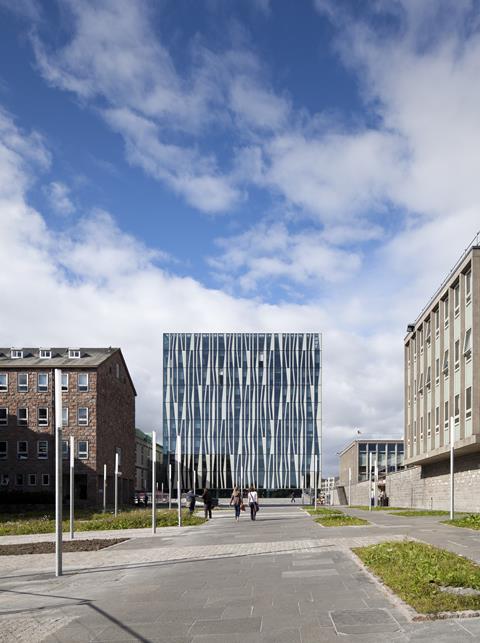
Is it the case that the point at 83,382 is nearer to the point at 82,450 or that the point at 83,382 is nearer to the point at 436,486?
the point at 82,450

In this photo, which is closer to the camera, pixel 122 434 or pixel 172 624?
pixel 172 624

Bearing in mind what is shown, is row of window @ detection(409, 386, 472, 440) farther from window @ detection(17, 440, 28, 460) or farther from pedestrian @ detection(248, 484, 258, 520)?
window @ detection(17, 440, 28, 460)

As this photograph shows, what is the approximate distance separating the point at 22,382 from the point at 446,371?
40442mm

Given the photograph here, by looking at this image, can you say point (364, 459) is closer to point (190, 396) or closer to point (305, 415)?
point (305, 415)

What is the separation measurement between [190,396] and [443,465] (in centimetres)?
6981

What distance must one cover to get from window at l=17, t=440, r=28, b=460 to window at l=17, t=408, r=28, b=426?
1670 mm

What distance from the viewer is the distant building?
7525 centimetres

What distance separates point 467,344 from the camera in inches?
1529

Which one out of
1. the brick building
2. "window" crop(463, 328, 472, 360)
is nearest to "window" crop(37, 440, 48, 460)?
the brick building

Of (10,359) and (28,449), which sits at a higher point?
(10,359)

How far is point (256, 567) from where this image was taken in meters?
13.8

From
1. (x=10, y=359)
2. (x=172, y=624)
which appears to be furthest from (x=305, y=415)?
(x=172, y=624)

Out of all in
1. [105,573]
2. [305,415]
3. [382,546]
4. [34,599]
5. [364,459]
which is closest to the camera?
[34,599]

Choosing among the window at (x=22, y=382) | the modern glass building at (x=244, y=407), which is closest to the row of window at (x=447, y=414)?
the window at (x=22, y=382)
